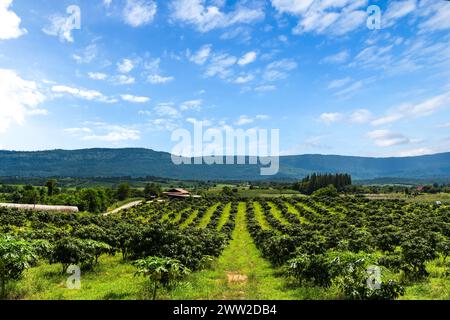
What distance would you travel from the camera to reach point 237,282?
23328 mm

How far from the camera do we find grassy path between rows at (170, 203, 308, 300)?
1875 centimetres

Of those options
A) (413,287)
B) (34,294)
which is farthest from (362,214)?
(34,294)

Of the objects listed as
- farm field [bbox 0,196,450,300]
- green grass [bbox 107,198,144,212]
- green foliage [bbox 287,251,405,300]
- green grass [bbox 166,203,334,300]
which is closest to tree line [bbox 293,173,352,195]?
green grass [bbox 107,198,144,212]

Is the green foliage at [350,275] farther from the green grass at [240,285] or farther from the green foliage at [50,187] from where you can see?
the green foliage at [50,187]

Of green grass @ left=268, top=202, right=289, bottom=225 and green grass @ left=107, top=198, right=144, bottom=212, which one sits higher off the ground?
green grass @ left=268, top=202, right=289, bottom=225

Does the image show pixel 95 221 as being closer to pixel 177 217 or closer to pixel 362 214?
pixel 177 217

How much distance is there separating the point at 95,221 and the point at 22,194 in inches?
2737

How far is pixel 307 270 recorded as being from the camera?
20.1 metres

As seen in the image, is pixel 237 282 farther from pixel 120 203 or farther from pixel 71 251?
pixel 120 203

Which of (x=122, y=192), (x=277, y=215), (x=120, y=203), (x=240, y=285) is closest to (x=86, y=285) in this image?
(x=240, y=285)

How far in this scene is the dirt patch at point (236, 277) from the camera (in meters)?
24.0

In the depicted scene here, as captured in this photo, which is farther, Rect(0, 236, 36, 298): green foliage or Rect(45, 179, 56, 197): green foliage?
Rect(45, 179, 56, 197): green foliage

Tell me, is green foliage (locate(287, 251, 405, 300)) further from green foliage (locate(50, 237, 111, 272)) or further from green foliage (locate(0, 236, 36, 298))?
green foliage (locate(0, 236, 36, 298))

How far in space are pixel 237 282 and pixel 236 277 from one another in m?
2.31
